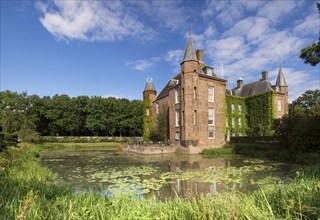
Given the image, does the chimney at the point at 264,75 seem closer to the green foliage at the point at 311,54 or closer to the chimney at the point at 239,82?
the chimney at the point at 239,82

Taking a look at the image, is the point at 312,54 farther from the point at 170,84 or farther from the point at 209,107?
the point at 170,84

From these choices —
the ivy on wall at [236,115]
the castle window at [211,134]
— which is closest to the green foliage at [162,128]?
the castle window at [211,134]

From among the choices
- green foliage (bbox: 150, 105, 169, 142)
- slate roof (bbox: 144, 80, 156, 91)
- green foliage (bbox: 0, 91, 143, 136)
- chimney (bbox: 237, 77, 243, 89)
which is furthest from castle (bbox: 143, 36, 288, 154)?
green foliage (bbox: 0, 91, 143, 136)

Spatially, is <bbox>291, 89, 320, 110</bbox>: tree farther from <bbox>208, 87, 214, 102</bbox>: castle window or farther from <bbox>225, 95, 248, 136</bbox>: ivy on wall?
<bbox>208, 87, 214, 102</bbox>: castle window

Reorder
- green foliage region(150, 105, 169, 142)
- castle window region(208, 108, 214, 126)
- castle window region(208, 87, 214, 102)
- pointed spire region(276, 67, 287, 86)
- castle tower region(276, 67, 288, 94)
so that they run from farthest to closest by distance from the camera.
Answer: pointed spire region(276, 67, 287, 86), castle tower region(276, 67, 288, 94), green foliage region(150, 105, 169, 142), castle window region(208, 87, 214, 102), castle window region(208, 108, 214, 126)

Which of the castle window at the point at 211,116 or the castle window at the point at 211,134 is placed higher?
the castle window at the point at 211,116

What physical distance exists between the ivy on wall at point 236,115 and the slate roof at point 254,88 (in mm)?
2742

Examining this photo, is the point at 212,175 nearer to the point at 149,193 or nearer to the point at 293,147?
the point at 149,193

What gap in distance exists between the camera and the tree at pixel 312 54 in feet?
37.6

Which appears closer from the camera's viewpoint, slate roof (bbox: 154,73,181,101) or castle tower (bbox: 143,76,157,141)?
slate roof (bbox: 154,73,181,101)

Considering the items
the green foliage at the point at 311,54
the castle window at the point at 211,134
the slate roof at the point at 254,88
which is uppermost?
the slate roof at the point at 254,88

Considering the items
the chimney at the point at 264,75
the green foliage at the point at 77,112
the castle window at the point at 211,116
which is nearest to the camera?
the castle window at the point at 211,116

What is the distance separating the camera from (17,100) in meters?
49.4

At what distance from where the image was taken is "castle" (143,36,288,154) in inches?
995
